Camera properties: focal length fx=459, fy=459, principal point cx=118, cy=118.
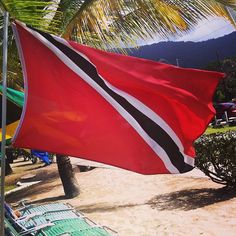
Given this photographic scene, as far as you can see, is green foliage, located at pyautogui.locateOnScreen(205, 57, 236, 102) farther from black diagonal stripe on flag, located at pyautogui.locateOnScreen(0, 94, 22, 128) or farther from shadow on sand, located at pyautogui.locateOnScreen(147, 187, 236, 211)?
black diagonal stripe on flag, located at pyautogui.locateOnScreen(0, 94, 22, 128)

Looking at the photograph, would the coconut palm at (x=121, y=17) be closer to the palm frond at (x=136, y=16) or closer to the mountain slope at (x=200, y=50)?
the palm frond at (x=136, y=16)

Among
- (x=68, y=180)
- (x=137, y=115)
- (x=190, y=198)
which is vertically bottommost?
(x=68, y=180)

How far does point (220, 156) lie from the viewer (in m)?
8.06

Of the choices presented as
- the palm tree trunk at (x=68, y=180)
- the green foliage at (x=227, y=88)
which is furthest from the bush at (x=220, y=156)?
the green foliage at (x=227, y=88)

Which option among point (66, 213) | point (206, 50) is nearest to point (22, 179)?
point (66, 213)

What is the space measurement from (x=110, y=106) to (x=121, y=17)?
202 inches

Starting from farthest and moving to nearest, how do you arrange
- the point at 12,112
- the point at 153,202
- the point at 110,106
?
1. the point at 153,202
2. the point at 12,112
3. the point at 110,106

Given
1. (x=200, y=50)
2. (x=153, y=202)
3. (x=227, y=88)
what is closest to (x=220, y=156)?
(x=153, y=202)

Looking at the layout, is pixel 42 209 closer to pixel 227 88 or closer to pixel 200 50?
pixel 227 88

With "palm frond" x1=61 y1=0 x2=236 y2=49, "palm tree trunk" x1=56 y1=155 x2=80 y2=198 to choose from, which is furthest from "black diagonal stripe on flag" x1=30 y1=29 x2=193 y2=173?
"palm tree trunk" x1=56 y1=155 x2=80 y2=198

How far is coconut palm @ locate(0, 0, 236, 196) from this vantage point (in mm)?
7465

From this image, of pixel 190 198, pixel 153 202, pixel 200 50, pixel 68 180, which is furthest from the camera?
pixel 200 50

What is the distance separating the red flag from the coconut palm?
2.87 meters

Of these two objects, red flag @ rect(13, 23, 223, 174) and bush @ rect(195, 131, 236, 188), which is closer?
red flag @ rect(13, 23, 223, 174)
